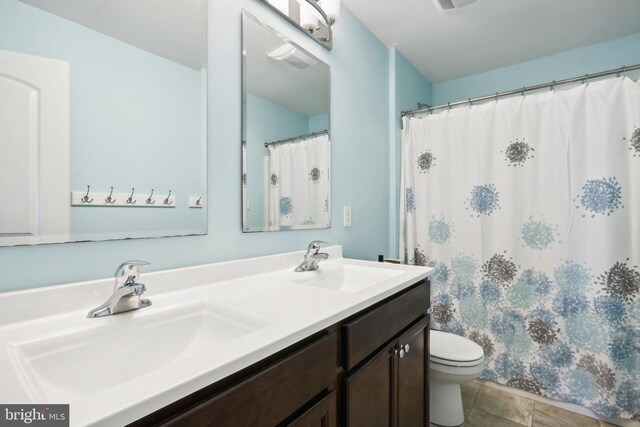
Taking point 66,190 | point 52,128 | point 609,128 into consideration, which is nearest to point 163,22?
point 52,128

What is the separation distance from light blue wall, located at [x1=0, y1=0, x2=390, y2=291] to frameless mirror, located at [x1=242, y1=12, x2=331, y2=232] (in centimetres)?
5

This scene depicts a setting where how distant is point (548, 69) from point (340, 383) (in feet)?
9.51

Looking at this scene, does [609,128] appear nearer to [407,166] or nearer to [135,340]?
[407,166]

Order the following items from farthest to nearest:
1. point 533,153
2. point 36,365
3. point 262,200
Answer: point 533,153
point 262,200
point 36,365

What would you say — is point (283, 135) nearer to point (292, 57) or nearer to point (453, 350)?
point (292, 57)

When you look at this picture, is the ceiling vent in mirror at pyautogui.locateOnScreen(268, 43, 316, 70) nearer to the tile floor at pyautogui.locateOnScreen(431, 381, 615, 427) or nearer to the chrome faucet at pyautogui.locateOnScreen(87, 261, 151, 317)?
the chrome faucet at pyautogui.locateOnScreen(87, 261, 151, 317)

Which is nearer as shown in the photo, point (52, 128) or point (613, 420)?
point (52, 128)

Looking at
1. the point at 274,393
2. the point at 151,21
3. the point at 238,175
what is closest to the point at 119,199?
the point at 238,175

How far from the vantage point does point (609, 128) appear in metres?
1.65

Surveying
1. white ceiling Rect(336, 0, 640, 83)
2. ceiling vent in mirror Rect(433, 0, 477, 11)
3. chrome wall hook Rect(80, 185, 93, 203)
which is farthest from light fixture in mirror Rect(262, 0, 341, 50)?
chrome wall hook Rect(80, 185, 93, 203)

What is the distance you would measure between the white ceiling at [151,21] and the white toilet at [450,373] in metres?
1.76

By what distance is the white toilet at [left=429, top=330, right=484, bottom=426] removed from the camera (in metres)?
1.56

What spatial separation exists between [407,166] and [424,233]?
514 millimetres

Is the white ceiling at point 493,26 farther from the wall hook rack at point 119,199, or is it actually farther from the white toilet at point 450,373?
the white toilet at point 450,373
